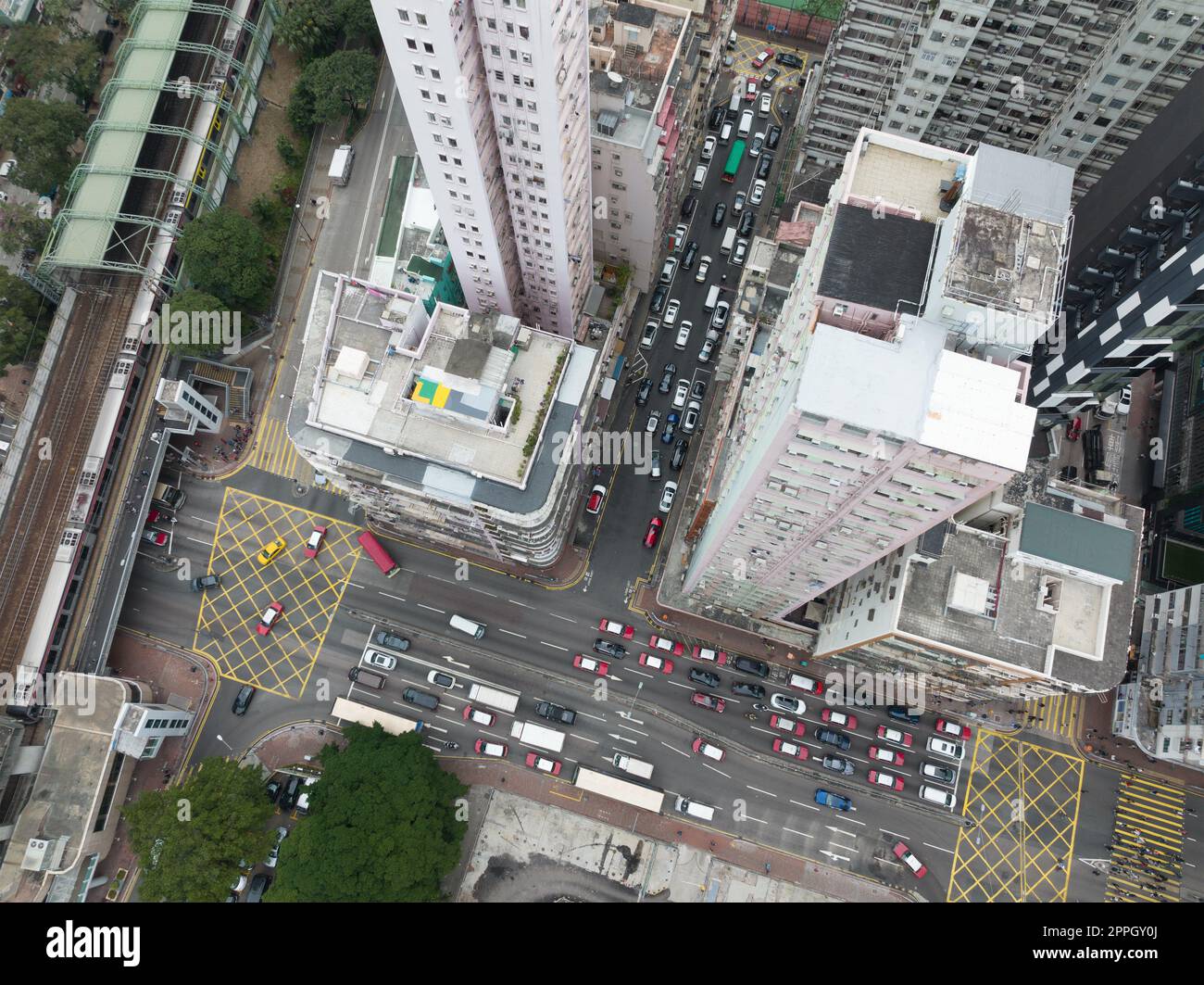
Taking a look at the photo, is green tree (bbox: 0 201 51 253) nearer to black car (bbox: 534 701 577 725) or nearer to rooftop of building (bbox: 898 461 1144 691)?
black car (bbox: 534 701 577 725)

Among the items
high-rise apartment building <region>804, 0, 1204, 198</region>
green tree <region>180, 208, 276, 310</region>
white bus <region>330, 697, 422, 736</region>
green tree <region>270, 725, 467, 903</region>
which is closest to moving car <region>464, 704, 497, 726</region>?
white bus <region>330, 697, 422, 736</region>

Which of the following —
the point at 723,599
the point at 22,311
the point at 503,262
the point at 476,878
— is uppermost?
the point at 503,262

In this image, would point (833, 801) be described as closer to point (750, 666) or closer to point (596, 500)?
point (750, 666)

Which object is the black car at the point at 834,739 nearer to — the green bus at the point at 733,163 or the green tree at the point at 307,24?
the green bus at the point at 733,163

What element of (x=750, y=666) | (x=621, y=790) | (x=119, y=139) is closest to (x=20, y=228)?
(x=119, y=139)

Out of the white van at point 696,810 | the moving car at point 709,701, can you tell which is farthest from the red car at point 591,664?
the white van at point 696,810

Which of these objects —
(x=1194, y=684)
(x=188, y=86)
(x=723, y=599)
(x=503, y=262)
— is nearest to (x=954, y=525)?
(x=723, y=599)
